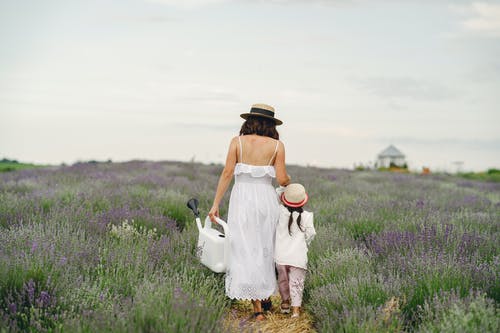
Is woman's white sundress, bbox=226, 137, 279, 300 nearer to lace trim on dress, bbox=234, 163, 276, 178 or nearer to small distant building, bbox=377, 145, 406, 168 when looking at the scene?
lace trim on dress, bbox=234, 163, 276, 178

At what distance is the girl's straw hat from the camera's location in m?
4.18

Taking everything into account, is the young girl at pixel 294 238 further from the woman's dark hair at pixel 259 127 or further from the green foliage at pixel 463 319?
the green foliage at pixel 463 319

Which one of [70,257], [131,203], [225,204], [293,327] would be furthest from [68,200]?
[293,327]

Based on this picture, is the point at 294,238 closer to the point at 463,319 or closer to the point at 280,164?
the point at 280,164

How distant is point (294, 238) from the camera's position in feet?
14.0

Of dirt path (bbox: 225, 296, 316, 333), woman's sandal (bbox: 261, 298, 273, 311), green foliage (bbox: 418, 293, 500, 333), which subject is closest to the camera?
green foliage (bbox: 418, 293, 500, 333)

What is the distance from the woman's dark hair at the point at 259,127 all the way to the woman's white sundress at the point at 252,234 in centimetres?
18

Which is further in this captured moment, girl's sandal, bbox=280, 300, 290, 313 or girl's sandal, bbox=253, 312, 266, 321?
girl's sandal, bbox=280, 300, 290, 313

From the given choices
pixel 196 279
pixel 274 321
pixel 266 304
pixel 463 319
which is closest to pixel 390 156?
pixel 266 304

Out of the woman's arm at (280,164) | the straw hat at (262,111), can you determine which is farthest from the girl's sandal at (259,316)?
the straw hat at (262,111)

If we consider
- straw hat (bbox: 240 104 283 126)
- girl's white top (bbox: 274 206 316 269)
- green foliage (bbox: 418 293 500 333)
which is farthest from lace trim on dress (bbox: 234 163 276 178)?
green foliage (bbox: 418 293 500 333)

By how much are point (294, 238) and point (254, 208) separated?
17.8 inches

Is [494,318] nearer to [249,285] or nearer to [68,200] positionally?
[249,285]

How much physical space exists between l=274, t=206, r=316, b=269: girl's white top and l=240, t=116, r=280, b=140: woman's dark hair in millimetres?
714
